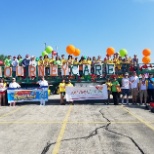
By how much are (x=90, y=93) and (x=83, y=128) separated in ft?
33.2

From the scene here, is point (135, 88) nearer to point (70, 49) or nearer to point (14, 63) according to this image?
point (70, 49)

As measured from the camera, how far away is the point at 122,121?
12.4 meters

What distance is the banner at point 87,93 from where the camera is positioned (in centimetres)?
2061

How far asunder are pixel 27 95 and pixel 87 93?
12.5 feet

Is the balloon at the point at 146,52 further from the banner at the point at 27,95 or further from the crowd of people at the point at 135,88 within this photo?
the banner at the point at 27,95

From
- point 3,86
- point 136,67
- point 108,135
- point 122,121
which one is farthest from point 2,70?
point 108,135

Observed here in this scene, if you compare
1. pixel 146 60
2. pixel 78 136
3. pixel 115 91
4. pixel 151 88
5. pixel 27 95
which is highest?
pixel 146 60

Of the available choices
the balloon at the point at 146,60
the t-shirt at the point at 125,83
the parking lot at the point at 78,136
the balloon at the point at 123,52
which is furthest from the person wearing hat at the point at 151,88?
the parking lot at the point at 78,136

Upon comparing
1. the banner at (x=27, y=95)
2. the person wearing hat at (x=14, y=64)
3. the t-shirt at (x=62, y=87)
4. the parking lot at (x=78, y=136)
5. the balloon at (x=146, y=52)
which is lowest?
the parking lot at (x=78, y=136)

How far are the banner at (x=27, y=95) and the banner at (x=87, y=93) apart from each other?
1511mm

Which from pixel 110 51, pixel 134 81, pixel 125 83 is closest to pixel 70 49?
pixel 110 51

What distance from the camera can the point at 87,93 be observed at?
68.3 feet

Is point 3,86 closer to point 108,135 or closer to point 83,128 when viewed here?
point 83,128

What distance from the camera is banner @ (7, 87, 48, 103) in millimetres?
20625
